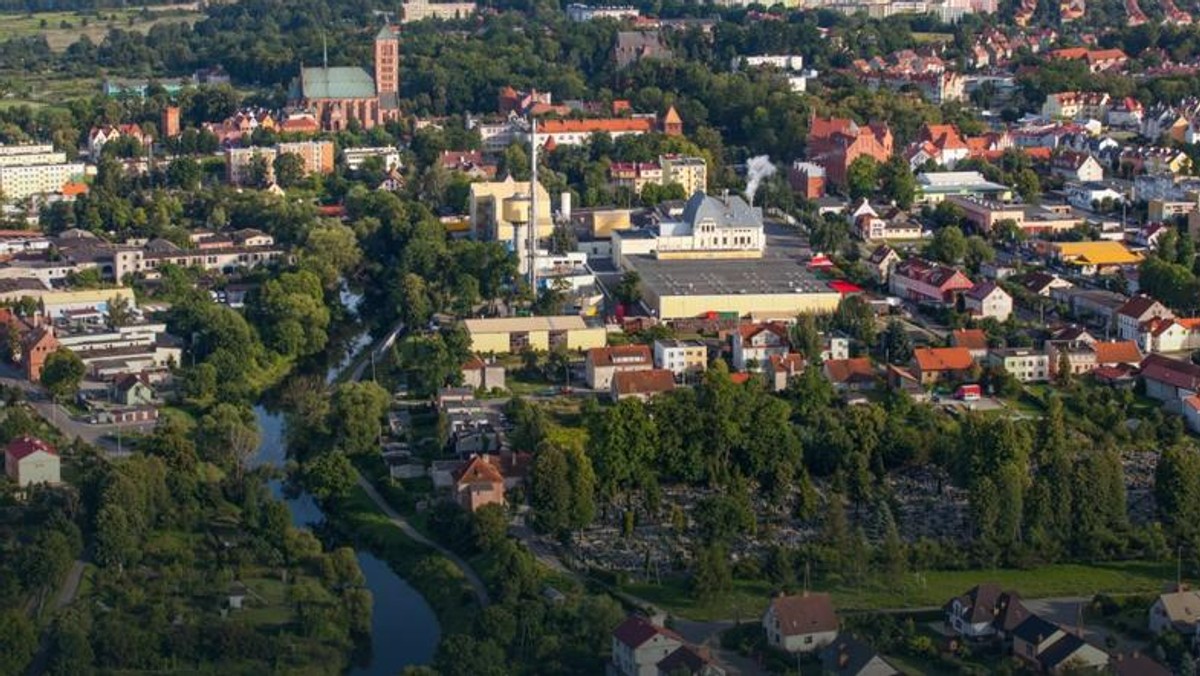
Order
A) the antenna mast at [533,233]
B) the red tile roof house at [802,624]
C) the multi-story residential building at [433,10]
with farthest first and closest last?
the multi-story residential building at [433,10], the antenna mast at [533,233], the red tile roof house at [802,624]

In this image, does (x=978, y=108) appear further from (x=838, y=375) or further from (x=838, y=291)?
(x=838, y=375)

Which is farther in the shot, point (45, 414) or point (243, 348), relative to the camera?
point (243, 348)

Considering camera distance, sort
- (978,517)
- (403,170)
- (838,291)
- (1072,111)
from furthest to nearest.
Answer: (1072,111)
(403,170)
(838,291)
(978,517)

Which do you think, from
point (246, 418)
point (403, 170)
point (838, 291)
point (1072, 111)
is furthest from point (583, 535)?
point (1072, 111)

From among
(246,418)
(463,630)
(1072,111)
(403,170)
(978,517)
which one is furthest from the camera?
(1072,111)

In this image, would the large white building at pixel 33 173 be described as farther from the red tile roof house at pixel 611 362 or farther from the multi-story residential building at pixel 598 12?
the multi-story residential building at pixel 598 12

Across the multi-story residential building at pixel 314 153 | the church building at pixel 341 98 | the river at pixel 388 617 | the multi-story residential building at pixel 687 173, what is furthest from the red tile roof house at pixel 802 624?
the church building at pixel 341 98
